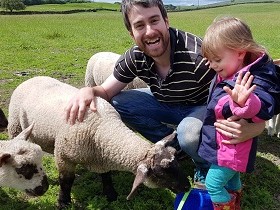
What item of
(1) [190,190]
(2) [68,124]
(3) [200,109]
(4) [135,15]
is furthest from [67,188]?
(4) [135,15]

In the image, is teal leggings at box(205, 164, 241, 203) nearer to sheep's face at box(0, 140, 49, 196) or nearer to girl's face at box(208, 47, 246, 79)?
girl's face at box(208, 47, 246, 79)

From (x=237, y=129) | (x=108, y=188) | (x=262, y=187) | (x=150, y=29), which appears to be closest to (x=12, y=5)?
(x=108, y=188)

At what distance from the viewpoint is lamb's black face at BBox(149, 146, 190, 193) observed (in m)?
Result: 3.61

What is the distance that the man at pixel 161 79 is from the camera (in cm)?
405

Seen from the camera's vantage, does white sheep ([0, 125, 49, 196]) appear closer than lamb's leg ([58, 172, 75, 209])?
Yes

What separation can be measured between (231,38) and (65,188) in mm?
2575

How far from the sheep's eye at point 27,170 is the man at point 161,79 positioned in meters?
0.65

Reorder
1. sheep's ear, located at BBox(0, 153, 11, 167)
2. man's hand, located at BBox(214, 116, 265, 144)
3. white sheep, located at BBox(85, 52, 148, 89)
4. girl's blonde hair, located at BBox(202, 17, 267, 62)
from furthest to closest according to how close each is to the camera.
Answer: white sheep, located at BBox(85, 52, 148, 89)
sheep's ear, located at BBox(0, 153, 11, 167)
man's hand, located at BBox(214, 116, 265, 144)
girl's blonde hair, located at BBox(202, 17, 267, 62)

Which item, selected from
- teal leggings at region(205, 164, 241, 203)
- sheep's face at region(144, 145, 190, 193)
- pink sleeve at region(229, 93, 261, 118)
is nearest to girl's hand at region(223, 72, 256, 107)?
pink sleeve at region(229, 93, 261, 118)

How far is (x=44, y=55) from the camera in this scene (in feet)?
48.4

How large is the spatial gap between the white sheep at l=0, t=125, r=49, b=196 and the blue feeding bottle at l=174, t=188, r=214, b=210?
1.53 metres

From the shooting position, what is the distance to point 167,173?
3654mm

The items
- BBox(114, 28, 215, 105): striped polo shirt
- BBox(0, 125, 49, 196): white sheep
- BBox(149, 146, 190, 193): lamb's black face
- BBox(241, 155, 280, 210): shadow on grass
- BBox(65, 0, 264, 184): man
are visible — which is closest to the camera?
BBox(149, 146, 190, 193): lamb's black face

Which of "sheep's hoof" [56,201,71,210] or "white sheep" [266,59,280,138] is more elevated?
"sheep's hoof" [56,201,71,210]
